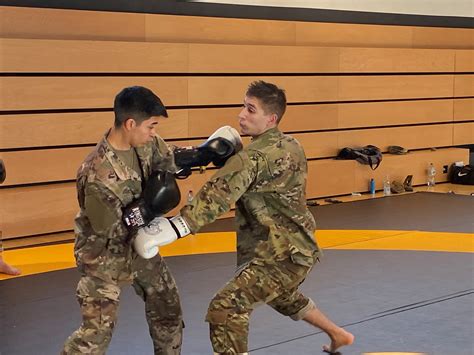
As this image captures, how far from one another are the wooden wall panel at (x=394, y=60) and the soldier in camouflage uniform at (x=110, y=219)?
6713 mm

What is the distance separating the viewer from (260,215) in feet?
13.5

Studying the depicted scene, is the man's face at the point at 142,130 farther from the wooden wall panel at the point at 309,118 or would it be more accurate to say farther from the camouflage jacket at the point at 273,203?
the wooden wall panel at the point at 309,118

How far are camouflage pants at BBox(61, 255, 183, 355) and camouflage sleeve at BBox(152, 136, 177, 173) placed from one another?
39 cm

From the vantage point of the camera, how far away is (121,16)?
27.6 feet

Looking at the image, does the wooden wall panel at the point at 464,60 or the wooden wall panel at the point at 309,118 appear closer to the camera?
the wooden wall panel at the point at 309,118

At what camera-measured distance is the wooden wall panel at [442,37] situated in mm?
11633

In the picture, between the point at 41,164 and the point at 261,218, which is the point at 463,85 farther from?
the point at 261,218

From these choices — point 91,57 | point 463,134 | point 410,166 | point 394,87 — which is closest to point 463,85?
point 463,134

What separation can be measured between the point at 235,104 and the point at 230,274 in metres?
3.05

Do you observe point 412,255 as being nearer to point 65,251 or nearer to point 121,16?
point 65,251

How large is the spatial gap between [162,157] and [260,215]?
50cm

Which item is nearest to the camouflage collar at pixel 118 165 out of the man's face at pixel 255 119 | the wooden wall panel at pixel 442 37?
the man's face at pixel 255 119

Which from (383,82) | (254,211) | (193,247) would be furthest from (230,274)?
(383,82)

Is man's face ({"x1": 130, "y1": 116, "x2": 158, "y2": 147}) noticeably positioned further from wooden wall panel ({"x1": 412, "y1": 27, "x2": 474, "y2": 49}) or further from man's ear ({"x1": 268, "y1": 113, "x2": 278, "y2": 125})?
wooden wall panel ({"x1": 412, "y1": 27, "x2": 474, "y2": 49})
